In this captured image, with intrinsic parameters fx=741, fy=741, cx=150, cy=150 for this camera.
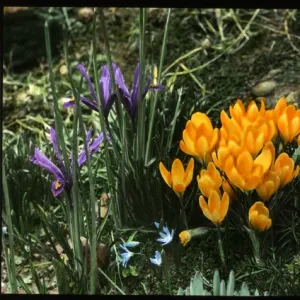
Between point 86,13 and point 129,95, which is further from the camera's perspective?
point 86,13

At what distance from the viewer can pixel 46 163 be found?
1.30 meters

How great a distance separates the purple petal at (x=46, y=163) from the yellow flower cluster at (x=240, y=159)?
18 cm

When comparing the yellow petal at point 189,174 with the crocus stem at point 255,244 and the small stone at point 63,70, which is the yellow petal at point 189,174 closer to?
the crocus stem at point 255,244

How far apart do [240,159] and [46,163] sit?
1.11ft

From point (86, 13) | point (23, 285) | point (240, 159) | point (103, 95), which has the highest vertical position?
point (86, 13)

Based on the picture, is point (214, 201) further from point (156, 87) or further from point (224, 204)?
point (156, 87)

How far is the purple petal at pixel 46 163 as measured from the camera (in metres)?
1.28

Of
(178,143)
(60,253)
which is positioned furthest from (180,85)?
(60,253)

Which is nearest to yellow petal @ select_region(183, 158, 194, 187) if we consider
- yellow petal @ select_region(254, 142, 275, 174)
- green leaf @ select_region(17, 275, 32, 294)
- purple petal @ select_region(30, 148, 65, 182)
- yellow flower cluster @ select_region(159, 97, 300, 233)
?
yellow flower cluster @ select_region(159, 97, 300, 233)

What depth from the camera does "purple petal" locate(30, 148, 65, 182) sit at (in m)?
1.28

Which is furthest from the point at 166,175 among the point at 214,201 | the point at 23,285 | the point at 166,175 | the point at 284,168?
the point at 23,285

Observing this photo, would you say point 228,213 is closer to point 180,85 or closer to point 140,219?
point 140,219

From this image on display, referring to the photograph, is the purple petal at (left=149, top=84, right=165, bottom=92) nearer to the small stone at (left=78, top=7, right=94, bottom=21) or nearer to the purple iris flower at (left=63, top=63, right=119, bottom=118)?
the purple iris flower at (left=63, top=63, right=119, bottom=118)

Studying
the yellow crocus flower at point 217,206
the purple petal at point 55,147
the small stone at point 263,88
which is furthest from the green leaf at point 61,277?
the small stone at point 263,88
